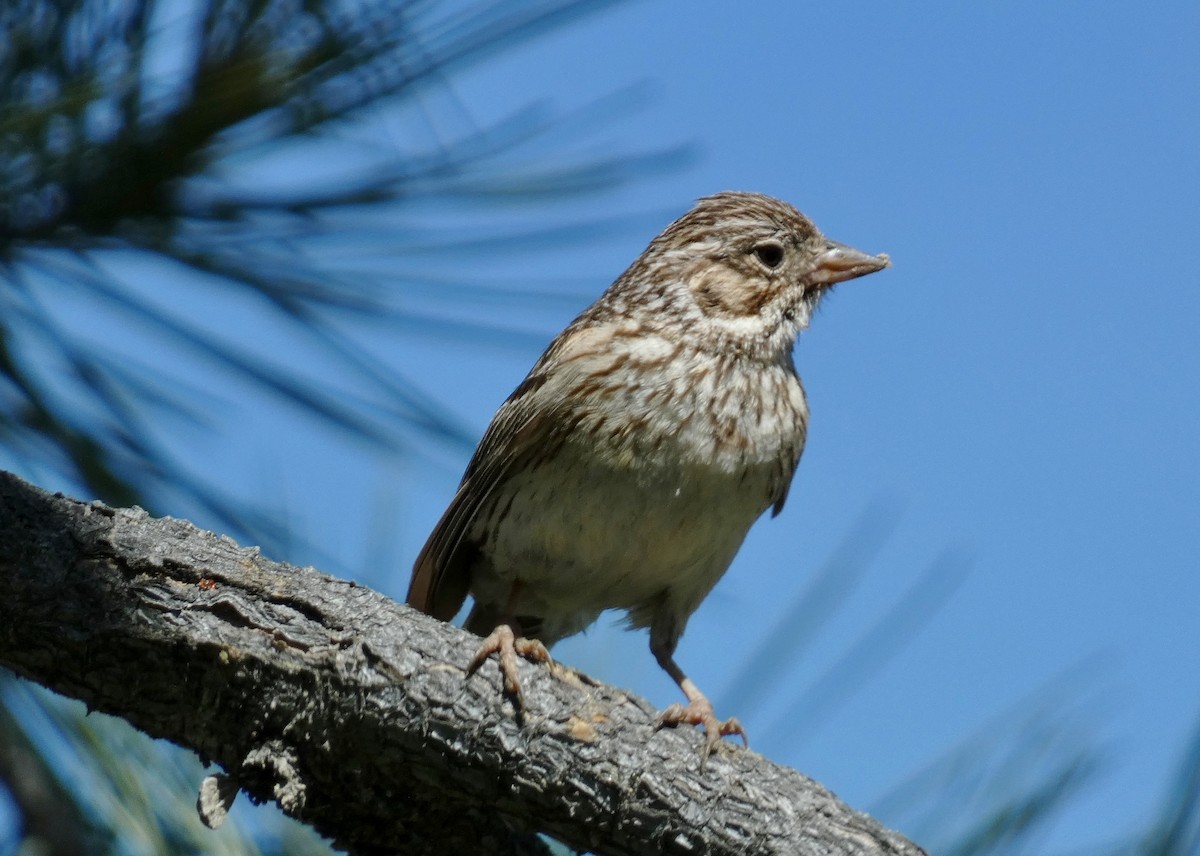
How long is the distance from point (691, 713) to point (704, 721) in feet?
0.29

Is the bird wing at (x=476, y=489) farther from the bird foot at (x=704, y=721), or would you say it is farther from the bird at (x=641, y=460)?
the bird foot at (x=704, y=721)

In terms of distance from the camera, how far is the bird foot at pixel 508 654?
3029 mm

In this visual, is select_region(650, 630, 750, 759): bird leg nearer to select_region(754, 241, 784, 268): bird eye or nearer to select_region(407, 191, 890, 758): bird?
select_region(407, 191, 890, 758): bird

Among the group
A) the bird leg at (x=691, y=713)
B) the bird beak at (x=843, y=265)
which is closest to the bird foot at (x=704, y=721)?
the bird leg at (x=691, y=713)

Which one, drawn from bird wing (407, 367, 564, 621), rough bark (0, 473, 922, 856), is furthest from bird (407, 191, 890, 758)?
rough bark (0, 473, 922, 856)

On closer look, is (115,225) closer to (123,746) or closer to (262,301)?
(262,301)

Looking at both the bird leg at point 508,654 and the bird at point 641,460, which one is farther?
the bird at point 641,460

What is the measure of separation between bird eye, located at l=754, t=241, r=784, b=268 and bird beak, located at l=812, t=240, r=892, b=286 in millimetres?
121

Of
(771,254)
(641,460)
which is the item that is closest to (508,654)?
(641,460)

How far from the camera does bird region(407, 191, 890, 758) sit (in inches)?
164

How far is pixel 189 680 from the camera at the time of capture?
2.72 m

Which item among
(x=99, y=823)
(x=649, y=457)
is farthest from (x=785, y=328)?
(x=99, y=823)

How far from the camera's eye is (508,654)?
313 cm

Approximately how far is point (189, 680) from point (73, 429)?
658 mm
